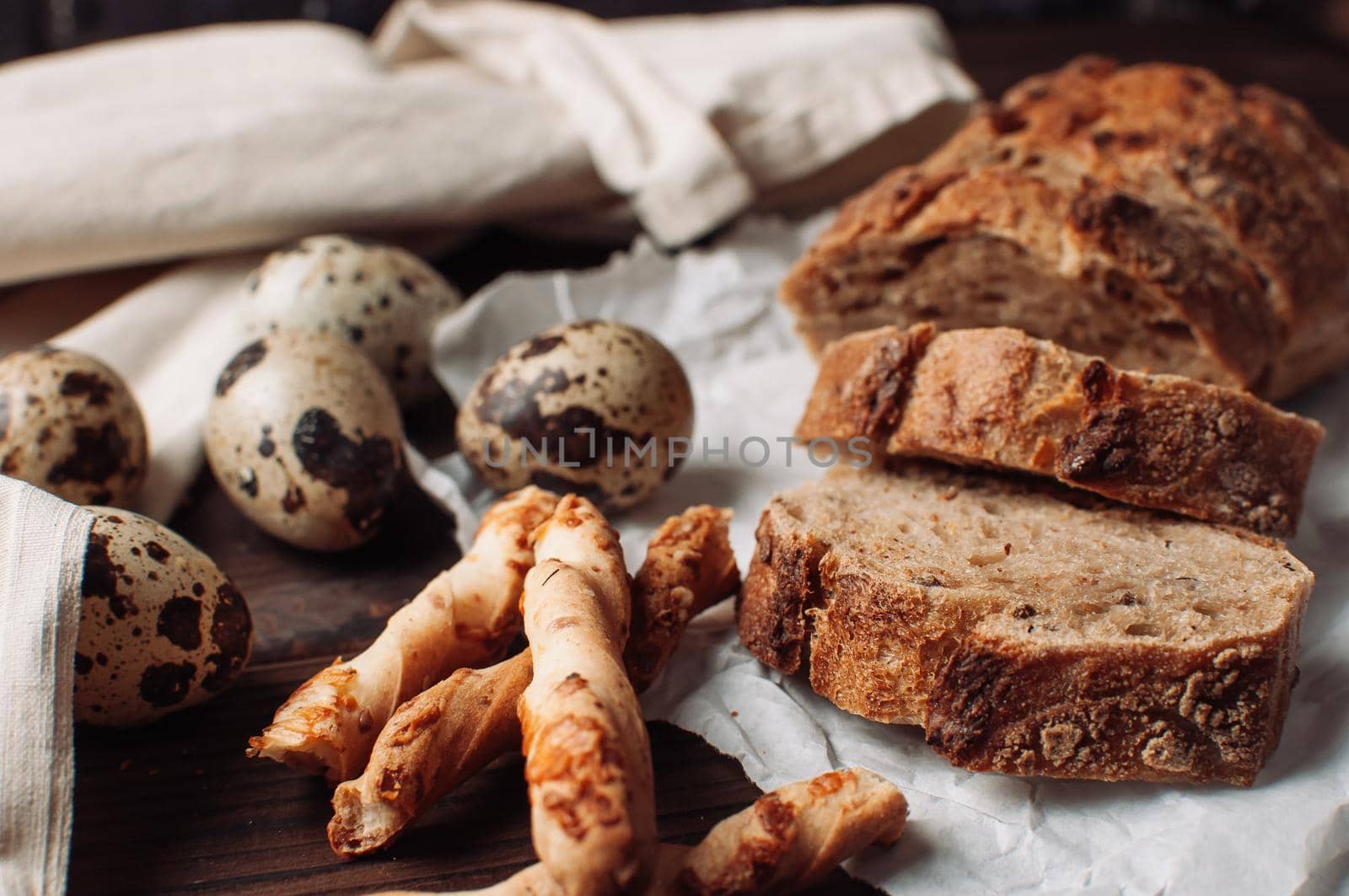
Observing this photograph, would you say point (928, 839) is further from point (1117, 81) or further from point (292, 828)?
point (1117, 81)

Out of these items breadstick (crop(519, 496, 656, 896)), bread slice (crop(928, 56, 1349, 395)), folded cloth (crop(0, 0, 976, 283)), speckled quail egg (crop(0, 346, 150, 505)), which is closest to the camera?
breadstick (crop(519, 496, 656, 896))

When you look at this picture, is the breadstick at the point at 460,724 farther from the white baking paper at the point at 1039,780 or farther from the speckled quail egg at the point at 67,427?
the speckled quail egg at the point at 67,427

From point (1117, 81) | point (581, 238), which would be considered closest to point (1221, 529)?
point (1117, 81)

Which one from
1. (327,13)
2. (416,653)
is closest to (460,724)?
(416,653)

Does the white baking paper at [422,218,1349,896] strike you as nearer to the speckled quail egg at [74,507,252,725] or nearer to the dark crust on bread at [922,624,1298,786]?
the dark crust on bread at [922,624,1298,786]

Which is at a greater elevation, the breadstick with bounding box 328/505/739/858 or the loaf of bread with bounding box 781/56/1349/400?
the loaf of bread with bounding box 781/56/1349/400

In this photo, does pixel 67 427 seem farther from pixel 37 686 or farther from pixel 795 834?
pixel 795 834

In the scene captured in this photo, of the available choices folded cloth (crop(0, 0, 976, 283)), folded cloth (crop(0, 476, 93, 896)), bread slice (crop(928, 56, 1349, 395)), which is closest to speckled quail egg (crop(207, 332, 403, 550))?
folded cloth (crop(0, 476, 93, 896))
